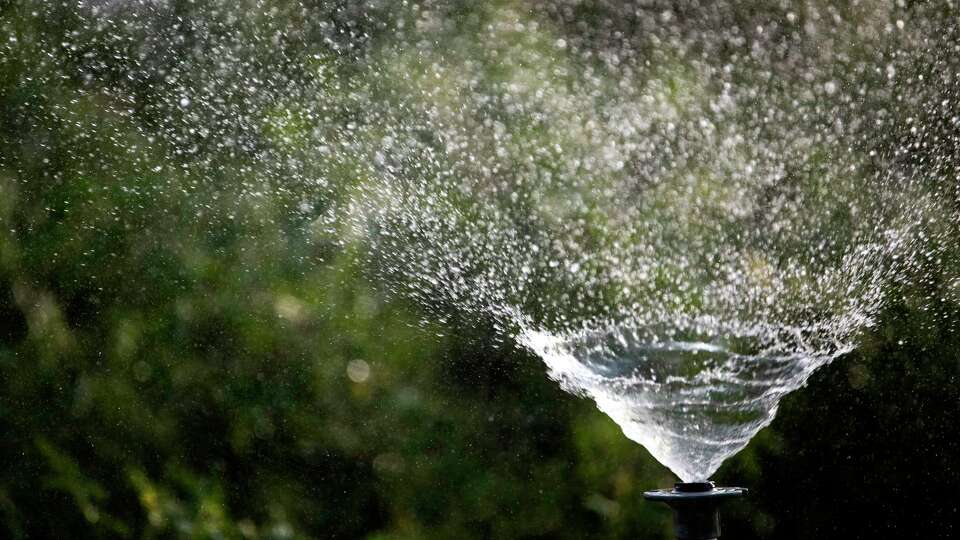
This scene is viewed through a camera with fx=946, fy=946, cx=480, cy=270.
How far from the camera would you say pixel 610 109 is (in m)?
2.58

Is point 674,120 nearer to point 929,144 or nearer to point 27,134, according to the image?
point 929,144

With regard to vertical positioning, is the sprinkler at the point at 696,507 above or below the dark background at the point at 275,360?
below

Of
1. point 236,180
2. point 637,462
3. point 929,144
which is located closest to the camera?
point 929,144

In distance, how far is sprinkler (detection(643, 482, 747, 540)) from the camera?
126cm

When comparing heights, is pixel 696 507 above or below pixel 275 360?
below

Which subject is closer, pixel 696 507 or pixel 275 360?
pixel 696 507

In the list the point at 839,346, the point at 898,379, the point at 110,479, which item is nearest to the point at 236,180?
the point at 110,479

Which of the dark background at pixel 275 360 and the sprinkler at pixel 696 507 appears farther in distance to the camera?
the dark background at pixel 275 360

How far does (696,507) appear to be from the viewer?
1.28m

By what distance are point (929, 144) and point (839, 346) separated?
572 millimetres

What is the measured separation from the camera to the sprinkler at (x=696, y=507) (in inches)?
49.8

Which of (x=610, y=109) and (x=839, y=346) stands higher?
(x=610, y=109)

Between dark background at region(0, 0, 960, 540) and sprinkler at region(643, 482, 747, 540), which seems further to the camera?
dark background at region(0, 0, 960, 540)

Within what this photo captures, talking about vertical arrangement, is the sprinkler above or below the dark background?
below
